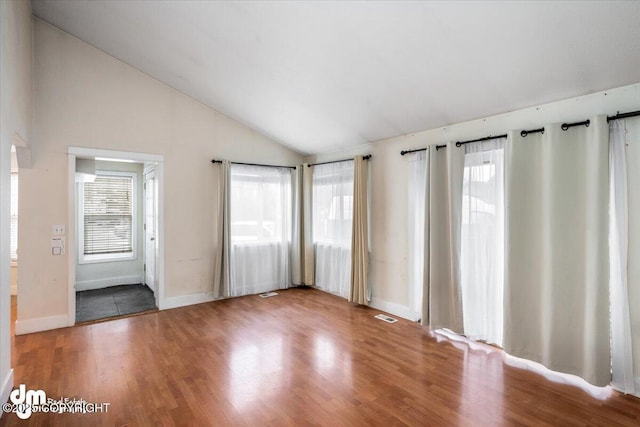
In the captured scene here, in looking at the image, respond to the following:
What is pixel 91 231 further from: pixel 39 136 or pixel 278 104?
pixel 278 104

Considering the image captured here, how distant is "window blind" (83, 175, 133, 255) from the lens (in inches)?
221

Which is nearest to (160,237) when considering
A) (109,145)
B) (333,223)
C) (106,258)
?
(109,145)

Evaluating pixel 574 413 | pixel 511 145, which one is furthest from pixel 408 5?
pixel 574 413

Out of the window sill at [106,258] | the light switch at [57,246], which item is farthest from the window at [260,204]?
the window sill at [106,258]

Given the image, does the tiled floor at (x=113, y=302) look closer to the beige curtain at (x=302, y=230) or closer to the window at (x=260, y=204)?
the window at (x=260, y=204)

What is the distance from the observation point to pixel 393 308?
4301 millimetres

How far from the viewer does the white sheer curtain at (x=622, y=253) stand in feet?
7.91

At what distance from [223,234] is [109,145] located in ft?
6.22

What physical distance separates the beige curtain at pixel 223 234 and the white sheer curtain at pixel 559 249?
3709 millimetres

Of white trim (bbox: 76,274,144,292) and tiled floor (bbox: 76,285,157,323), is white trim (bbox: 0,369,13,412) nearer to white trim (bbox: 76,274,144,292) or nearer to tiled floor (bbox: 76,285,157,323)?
tiled floor (bbox: 76,285,157,323)

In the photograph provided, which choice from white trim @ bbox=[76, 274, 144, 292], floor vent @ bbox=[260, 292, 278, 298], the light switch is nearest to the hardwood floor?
the light switch

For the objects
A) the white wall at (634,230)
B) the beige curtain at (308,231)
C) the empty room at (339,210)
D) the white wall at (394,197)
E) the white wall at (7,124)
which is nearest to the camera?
the white wall at (7,124)

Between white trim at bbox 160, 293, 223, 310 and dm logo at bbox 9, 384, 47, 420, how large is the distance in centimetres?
205

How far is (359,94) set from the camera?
350 cm
